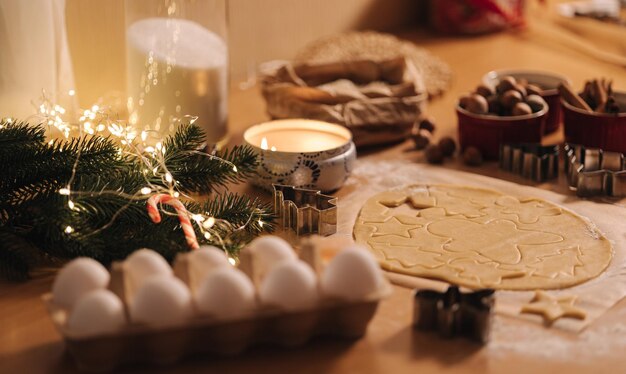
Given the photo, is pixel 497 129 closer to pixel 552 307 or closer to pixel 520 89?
pixel 520 89

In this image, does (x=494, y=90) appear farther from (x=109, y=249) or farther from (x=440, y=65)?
(x=109, y=249)

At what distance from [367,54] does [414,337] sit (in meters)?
0.76

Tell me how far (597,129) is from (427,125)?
0.73ft

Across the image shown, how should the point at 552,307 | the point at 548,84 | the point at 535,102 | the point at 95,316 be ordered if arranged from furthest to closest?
1. the point at 548,84
2. the point at 535,102
3. the point at 552,307
4. the point at 95,316

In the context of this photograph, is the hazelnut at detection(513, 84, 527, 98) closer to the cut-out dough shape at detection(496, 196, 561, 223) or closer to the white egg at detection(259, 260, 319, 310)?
the cut-out dough shape at detection(496, 196, 561, 223)

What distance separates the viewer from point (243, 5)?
1.37 m

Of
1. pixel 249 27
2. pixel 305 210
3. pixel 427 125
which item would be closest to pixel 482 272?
pixel 305 210

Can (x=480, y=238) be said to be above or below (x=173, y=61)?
below

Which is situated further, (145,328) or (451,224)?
(451,224)

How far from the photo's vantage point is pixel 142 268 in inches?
24.4

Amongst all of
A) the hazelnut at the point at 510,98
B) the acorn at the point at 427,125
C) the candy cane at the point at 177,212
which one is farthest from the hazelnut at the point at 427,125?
the candy cane at the point at 177,212

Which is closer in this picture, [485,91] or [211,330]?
[211,330]

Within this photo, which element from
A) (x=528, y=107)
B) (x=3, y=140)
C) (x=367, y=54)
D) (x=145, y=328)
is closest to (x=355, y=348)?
(x=145, y=328)

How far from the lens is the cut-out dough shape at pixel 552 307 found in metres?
0.70
